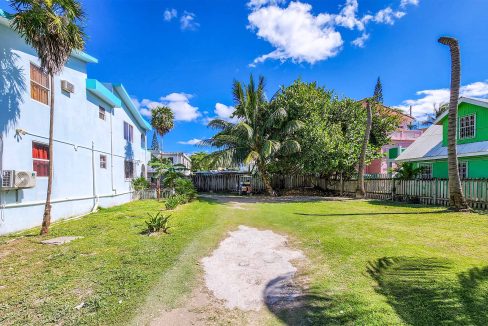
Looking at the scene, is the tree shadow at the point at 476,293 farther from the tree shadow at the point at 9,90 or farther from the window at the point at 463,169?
the window at the point at 463,169

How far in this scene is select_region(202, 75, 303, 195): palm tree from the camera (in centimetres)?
1847

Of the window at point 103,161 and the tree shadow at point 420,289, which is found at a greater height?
the window at point 103,161

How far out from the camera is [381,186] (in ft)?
56.5

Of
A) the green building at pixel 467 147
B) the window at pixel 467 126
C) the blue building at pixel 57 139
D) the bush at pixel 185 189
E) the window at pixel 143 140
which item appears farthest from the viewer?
the window at pixel 143 140

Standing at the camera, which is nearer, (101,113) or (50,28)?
(50,28)

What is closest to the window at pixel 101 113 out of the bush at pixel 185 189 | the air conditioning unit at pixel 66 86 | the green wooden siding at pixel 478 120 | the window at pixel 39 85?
the air conditioning unit at pixel 66 86

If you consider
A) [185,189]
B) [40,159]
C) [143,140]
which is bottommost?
[185,189]

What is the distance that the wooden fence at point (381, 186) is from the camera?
11793mm

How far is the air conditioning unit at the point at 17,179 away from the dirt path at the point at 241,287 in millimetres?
6261

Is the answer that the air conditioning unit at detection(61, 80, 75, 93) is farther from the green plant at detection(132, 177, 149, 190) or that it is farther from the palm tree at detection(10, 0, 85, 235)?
the green plant at detection(132, 177, 149, 190)

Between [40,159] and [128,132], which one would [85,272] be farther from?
[128,132]

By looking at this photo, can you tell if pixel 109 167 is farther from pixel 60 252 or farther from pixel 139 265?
pixel 139 265

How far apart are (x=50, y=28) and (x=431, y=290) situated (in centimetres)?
987

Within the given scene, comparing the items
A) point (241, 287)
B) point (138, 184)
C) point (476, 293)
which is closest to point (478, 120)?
point (476, 293)
